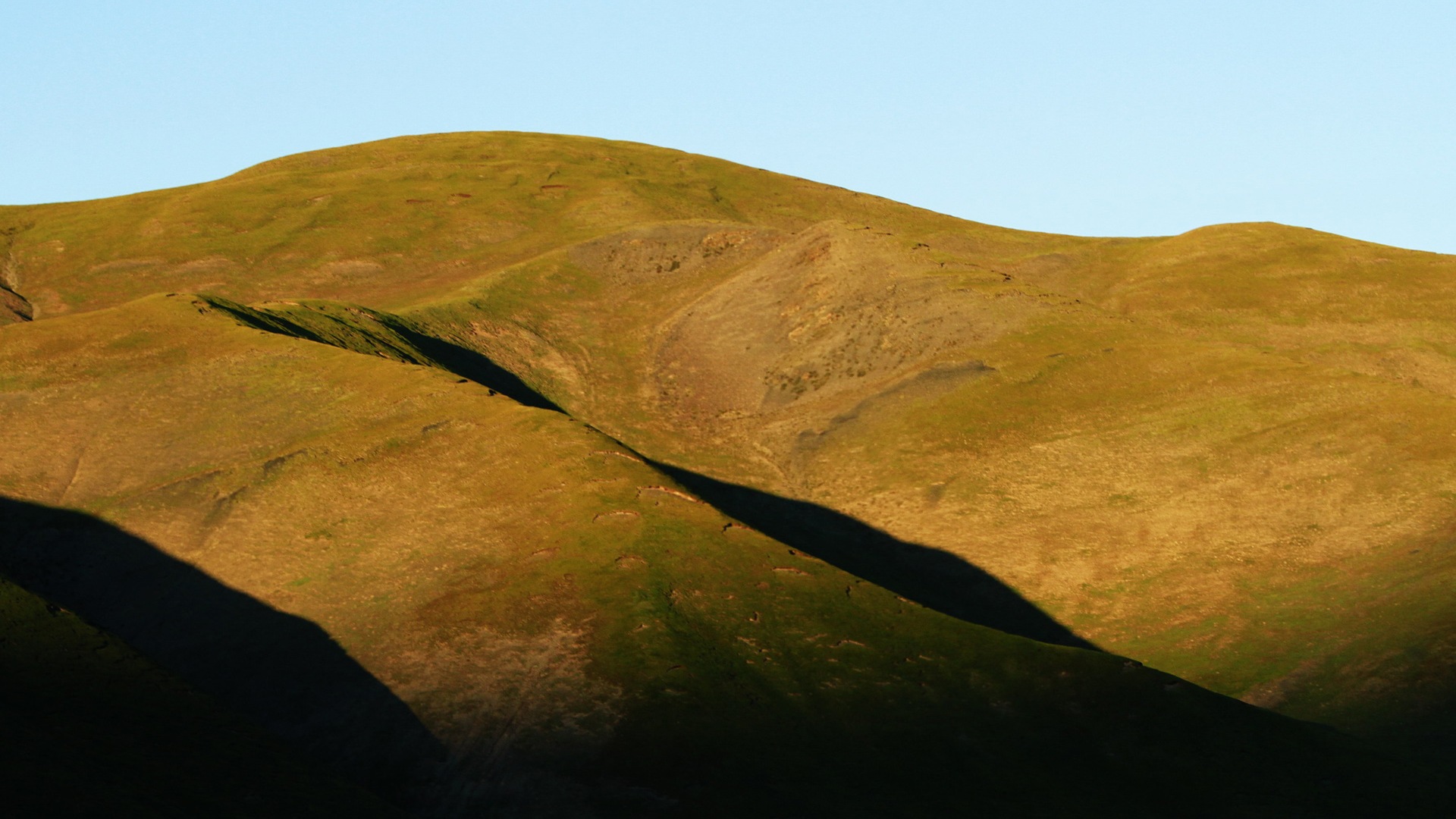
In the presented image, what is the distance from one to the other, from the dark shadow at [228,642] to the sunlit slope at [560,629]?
5.7 inches

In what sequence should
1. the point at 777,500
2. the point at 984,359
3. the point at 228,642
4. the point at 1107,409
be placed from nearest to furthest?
the point at 228,642
the point at 777,500
the point at 1107,409
the point at 984,359

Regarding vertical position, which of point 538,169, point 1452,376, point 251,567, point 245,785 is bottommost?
point 245,785

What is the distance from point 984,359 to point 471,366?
117 ft

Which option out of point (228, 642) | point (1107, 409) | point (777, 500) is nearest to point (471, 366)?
point (777, 500)

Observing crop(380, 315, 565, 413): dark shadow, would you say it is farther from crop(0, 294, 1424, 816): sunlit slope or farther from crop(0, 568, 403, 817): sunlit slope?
crop(0, 568, 403, 817): sunlit slope

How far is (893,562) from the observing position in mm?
61500

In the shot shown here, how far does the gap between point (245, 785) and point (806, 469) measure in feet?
159

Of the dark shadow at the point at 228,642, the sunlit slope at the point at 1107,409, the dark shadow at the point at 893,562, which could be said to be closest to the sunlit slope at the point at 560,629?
the dark shadow at the point at 228,642

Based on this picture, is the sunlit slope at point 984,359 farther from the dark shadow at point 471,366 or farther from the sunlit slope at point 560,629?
the sunlit slope at point 560,629

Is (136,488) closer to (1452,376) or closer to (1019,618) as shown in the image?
(1019,618)

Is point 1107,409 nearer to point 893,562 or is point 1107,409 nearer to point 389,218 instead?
point 893,562

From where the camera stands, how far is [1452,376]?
254 ft

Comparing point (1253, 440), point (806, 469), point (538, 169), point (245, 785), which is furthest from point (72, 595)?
point (538, 169)

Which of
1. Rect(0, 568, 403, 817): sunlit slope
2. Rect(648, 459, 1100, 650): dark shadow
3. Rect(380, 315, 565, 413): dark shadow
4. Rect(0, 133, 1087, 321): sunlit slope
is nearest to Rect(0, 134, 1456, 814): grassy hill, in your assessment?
Rect(648, 459, 1100, 650): dark shadow
